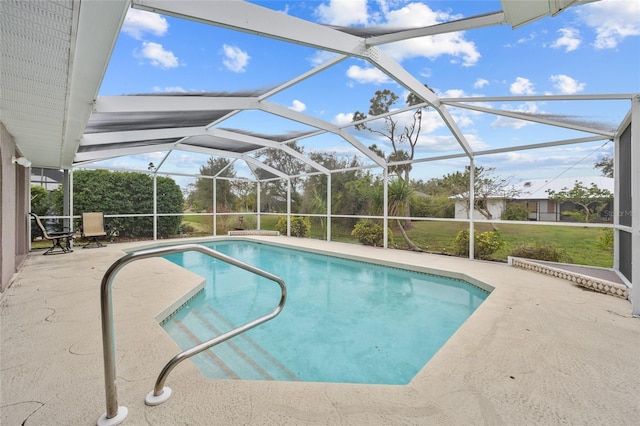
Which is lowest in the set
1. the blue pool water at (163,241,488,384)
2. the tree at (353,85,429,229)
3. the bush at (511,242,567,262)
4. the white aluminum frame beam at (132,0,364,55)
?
the blue pool water at (163,241,488,384)

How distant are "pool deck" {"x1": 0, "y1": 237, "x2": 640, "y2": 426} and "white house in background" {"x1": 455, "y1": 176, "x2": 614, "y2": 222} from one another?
3.48 m

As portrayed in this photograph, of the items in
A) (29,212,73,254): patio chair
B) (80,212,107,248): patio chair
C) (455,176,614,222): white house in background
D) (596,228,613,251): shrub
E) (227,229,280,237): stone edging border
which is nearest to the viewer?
(596,228,613,251): shrub

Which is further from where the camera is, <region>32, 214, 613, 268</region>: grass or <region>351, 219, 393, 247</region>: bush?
<region>351, 219, 393, 247</region>: bush

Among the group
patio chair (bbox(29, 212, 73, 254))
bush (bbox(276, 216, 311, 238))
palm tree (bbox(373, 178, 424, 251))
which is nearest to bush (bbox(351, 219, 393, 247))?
palm tree (bbox(373, 178, 424, 251))

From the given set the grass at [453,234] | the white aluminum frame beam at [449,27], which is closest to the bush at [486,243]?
the grass at [453,234]

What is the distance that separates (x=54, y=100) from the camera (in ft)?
11.6

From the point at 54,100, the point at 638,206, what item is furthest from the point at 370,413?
the point at 54,100

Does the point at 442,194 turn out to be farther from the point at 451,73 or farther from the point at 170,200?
the point at 170,200

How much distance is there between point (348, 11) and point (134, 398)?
4.81 m

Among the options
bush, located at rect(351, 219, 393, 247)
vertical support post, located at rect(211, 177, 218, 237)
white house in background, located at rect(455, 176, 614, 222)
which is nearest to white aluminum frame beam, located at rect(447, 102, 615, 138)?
white house in background, located at rect(455, 176, 614, 222)

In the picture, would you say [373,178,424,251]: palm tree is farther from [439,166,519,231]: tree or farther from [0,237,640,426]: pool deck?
Result: [0,237,640,426]: pool deck

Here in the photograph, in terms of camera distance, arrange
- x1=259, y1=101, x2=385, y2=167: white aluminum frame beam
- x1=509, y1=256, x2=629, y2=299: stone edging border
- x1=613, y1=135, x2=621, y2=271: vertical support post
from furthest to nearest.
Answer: x1=259, y1=101, x2=385, y2=167: white aluminum frame beam → x1=613, y1=135, x2=621, y2=271: vertical support post → x1=509, y1=256, x2=629, y2=299: stone edging border

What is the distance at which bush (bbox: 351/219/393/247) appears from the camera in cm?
1055

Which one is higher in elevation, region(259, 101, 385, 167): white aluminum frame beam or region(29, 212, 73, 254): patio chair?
region(259, 101, 385, 167): white aluminum frame beam
